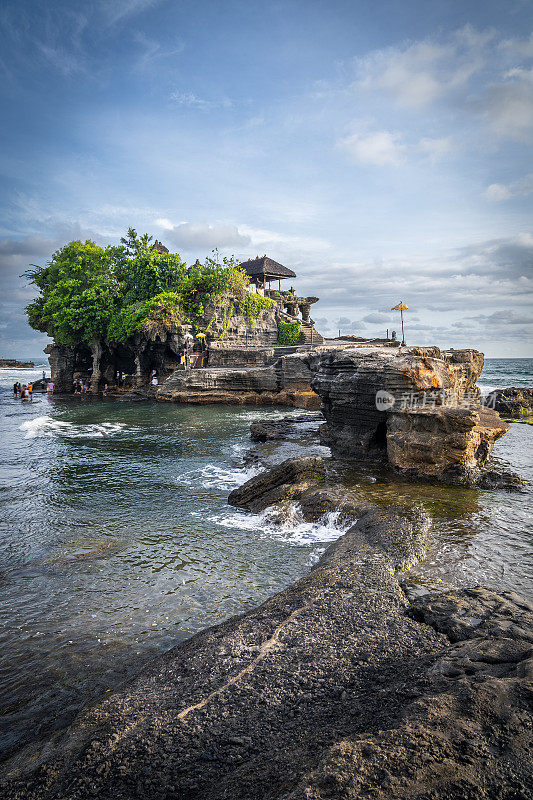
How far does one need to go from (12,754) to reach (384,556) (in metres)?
5.37

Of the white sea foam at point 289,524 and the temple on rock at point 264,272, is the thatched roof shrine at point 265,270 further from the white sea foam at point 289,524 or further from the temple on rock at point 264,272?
the white sea foam at point 289,524

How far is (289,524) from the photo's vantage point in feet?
30.9

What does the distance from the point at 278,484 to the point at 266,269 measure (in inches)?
1676

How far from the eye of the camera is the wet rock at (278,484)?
34.8 ft

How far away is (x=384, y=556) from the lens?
694 cm

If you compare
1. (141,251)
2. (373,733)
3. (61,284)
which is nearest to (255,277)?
(141,251)

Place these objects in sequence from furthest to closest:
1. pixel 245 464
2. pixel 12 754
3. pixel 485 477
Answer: pixel 245 464 → pixel 485 477 → pixel 12 754

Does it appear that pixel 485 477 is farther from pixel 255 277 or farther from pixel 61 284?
pixel 255 277

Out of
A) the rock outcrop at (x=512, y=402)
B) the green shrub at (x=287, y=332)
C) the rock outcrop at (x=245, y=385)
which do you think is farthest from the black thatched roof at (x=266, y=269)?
the rock outcrop at (x=512, y=402)

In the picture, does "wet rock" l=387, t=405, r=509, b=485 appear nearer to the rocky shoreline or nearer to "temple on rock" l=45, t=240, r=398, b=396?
the rocky shoreline

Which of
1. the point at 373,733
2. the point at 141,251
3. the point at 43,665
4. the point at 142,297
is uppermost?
the point at 141,251

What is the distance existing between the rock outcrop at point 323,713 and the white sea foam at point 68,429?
1860 cm

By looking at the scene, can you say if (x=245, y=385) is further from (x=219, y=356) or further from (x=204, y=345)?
(x=204, y=345)

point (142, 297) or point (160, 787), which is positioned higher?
point (142, 297)
